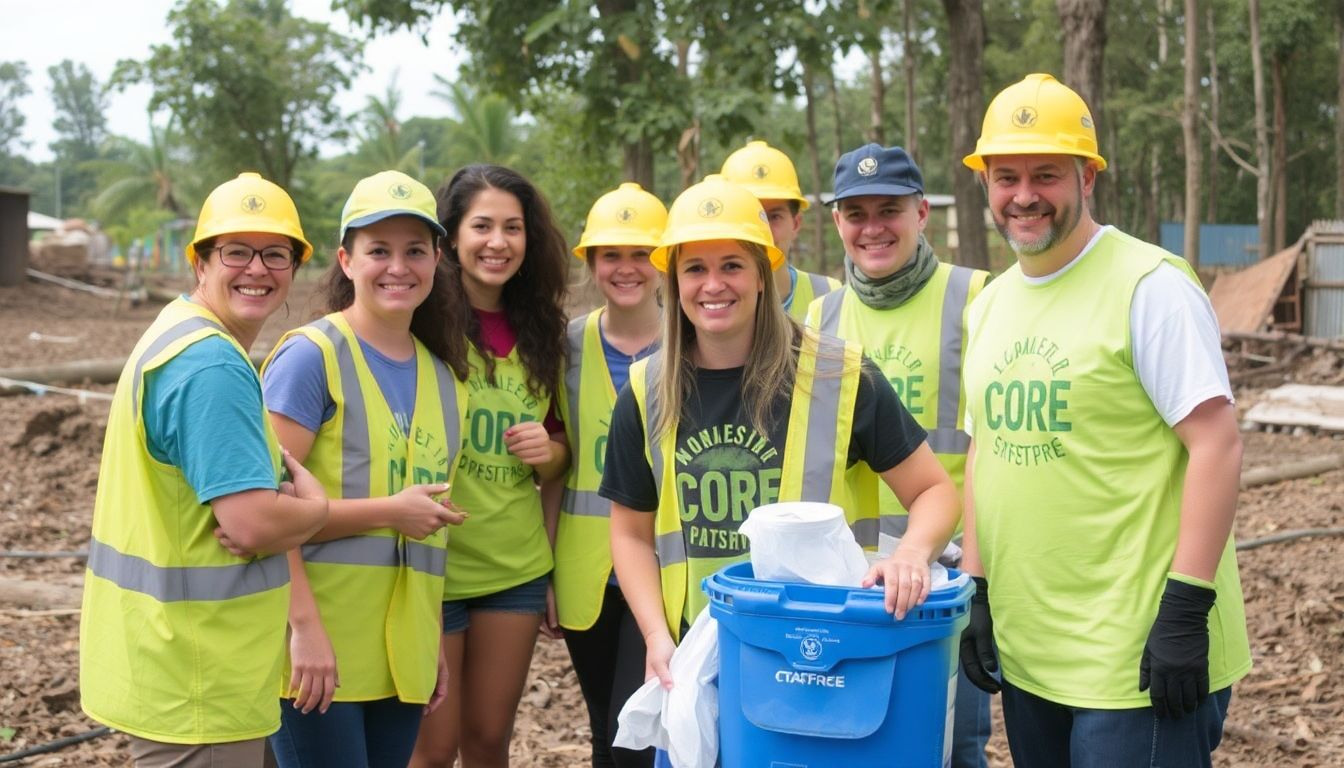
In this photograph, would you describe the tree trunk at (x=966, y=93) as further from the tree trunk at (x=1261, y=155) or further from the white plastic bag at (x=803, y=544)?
the tree trunk at (x=1261, y=155)

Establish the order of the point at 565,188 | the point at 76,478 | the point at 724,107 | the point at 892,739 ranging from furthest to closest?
the point at 565,188, the point at 724,107, the point at 76,478, the point at 892,739

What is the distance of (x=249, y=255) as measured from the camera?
9.93ft

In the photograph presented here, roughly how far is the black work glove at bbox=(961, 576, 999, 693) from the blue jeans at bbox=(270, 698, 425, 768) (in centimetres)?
145

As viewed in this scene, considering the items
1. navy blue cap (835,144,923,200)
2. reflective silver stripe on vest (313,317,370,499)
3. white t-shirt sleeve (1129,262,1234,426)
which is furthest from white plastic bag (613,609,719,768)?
navy blue cap (835,144,923,200)

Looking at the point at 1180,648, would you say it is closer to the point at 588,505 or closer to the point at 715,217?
the point at 715,217

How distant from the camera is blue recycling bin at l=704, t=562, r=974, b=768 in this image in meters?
2.46

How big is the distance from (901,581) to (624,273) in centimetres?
182

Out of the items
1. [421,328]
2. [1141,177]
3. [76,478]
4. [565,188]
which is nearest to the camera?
[421,328]

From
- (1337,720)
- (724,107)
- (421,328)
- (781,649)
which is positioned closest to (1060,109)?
(781,649)

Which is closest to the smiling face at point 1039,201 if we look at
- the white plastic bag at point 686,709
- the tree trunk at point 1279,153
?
the white plastic bag at point 686,709

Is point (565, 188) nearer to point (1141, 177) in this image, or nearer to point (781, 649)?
point (781, 649)

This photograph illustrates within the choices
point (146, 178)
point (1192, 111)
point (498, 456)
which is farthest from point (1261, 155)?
point (146, 178)

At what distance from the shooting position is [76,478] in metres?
9.82

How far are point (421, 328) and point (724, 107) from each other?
7867 mm
